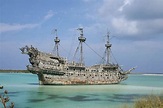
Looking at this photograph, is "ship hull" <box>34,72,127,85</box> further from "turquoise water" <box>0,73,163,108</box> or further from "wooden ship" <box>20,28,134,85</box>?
"turquoise water" <box>0,73,163,108</box>

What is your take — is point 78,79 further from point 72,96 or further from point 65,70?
point 72,96

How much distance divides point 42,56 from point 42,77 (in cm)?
348

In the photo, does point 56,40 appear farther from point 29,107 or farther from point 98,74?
point 29,107

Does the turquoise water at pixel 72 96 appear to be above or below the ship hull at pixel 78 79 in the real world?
below

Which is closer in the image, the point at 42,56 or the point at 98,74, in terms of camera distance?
the point at 42,56

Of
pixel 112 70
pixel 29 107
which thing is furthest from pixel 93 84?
pixel 29 107

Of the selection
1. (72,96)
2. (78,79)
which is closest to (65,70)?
(78,79)

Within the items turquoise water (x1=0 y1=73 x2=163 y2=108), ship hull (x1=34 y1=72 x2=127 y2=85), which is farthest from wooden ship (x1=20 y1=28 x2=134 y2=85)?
turquoise water (x1=0 y1=73 x2=163 y2=108)

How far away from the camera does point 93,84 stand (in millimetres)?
48188

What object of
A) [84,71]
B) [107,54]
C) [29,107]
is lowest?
[29,107]

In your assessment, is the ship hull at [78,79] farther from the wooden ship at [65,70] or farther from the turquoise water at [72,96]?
the turquoise water at [72,96]

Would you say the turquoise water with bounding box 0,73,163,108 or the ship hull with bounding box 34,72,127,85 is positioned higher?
the ship hull with bounding box 34,72,127,85

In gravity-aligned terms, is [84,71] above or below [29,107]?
above

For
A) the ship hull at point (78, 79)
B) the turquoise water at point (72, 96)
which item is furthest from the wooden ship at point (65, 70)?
the turquoise water at point (72, 96)
